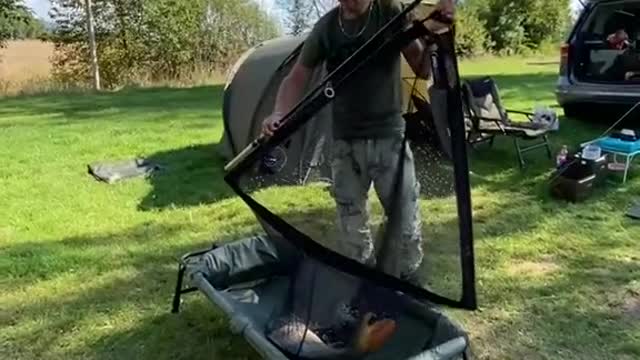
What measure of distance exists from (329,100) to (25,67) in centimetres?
1368

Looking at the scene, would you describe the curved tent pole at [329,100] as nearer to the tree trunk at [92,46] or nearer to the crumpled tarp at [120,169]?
the crumpled tarp at [120,169]

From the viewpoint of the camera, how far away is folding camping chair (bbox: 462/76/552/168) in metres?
5.50

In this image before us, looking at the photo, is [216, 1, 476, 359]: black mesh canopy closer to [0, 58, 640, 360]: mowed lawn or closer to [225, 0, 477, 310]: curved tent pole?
[225, 0, 477, 310]: curved tent pole

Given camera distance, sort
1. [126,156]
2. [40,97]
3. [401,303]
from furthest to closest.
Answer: [40,97], [126,156], [401,303]

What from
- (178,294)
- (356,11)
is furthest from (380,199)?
(178,294)

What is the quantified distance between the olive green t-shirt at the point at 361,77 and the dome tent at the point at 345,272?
0.09 m

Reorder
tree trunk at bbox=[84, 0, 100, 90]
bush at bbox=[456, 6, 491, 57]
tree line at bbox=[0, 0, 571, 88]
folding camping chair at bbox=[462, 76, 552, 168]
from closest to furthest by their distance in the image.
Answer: folding camping chair at bbox=[462, 76, 552, 168]
tree trunk at bbox=[84, 0, 100, 90]
tree line at bbox=[0, 0, 571, 88]
bush at bbox=[456, 6, 491, 57]

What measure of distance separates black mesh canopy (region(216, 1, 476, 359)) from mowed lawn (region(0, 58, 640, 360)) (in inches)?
15.3

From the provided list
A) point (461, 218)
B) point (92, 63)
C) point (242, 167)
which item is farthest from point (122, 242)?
point (92, 63)

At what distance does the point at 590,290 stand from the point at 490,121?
2.54 meters

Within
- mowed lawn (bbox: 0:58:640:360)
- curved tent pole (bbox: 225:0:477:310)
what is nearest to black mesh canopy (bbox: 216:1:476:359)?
curved tent pole (bbox: 225:0:477:310)

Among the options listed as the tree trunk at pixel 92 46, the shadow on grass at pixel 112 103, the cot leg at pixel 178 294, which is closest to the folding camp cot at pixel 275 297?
the cot leg at pixel 178 294

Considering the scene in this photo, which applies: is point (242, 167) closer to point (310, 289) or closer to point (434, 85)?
point (310, 289)

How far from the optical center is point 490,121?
5594 millimetres
